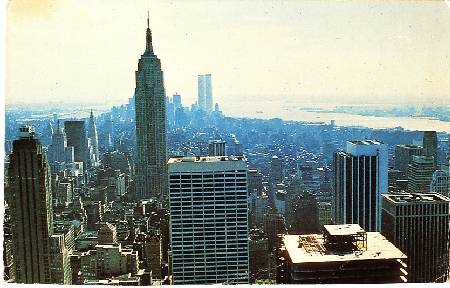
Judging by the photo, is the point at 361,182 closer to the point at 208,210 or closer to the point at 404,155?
the point at 404,155

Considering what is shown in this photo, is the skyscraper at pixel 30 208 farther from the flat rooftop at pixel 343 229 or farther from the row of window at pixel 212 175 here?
the flat rooftop at pixel 343 229

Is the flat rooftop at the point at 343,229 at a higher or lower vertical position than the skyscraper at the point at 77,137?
lower

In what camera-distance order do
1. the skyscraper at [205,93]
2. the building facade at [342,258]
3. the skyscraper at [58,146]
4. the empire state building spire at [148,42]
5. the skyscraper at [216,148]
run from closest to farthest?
1. the building facade at [342,258]
2. the empire state building spire at [148,42]
3. the skyscraper at [205,93]
4. the skyscraper at [58,146]
5. the skyscraper at [216,148]

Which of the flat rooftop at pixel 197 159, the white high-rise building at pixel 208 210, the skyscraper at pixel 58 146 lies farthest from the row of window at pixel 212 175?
the skyscraper at pixel 58 146

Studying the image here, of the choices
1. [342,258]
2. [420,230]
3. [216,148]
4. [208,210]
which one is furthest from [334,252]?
[208,210]

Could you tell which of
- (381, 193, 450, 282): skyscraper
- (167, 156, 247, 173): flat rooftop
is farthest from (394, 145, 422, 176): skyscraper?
(167, 156, 247, 173): flat rooftop

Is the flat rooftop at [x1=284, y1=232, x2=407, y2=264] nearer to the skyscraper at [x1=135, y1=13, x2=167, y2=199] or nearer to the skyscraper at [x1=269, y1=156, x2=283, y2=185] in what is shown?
the skyscraper at [x1=269, y1=156, x2=283, y2=185]

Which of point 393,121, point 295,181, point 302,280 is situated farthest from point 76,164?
point 393,121
